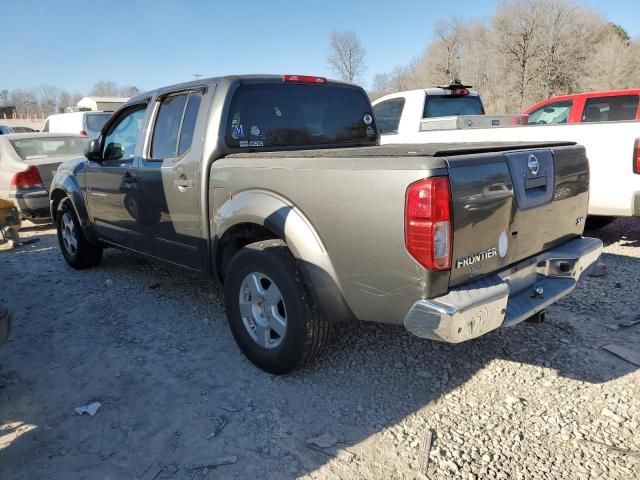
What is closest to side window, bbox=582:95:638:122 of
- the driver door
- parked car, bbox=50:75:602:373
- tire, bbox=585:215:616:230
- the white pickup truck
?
tire, bbox=585:215:616:230

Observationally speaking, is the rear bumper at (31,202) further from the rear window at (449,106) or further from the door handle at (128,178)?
the rear window at (449,106)

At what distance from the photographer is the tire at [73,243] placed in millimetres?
5516

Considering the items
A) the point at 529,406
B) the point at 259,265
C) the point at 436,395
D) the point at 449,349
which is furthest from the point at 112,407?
the point at 529,406

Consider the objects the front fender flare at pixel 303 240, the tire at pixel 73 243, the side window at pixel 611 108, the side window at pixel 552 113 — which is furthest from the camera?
the side window at pixel 552 113

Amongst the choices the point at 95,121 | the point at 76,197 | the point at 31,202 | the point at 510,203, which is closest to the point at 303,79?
the point at 510,203

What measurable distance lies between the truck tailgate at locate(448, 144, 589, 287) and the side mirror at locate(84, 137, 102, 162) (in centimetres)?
377

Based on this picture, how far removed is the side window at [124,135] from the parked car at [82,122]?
7.63 meters

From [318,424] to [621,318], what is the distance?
9.06ft

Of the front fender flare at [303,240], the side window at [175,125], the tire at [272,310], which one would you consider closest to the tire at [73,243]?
the side window at [175,125]

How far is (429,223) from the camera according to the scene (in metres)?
2.24

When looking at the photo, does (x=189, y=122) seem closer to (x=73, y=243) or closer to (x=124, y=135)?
(x=124, y=135)

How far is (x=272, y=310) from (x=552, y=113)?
8.11 meters

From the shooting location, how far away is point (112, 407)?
114 inches

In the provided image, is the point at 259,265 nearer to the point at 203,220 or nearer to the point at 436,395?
the point at 203,220
